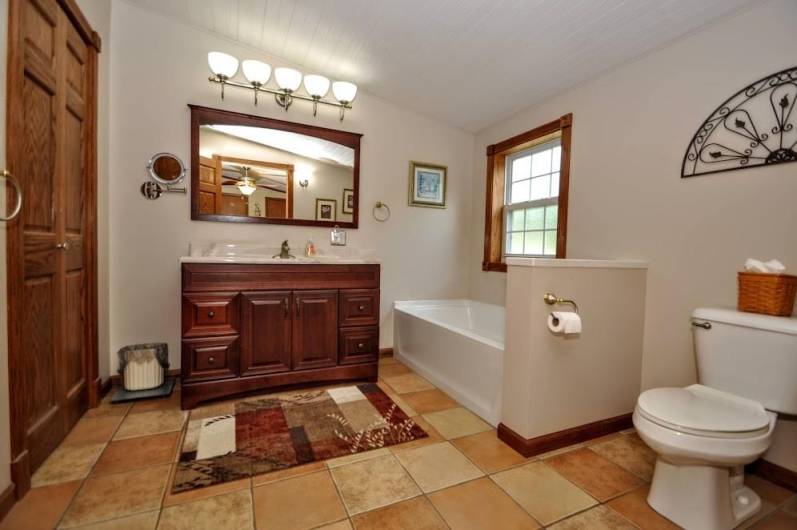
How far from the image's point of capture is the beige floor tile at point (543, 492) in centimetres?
134

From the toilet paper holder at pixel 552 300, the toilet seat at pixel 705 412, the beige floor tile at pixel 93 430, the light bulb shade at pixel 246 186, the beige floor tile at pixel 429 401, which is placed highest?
the light bulb shade at pixel 246 186

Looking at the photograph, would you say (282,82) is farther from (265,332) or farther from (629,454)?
(629,454)

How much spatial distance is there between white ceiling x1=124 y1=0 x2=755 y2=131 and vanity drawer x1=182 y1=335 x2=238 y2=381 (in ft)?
6.65

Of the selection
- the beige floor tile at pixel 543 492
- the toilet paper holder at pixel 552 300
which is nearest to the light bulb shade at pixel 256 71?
the toilet paper holder at pixel 552 300

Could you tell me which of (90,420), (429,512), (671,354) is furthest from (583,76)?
(90,420)

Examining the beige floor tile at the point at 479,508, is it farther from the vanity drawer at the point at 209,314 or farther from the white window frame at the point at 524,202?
the white window frame at the point at 524,202

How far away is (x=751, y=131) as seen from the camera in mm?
1600

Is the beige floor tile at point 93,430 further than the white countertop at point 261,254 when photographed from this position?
No

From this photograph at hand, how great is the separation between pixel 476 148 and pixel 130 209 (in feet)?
9.25

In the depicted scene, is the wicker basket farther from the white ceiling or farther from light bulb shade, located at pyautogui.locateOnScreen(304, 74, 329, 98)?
light bulb shade, located at pyautogui.locateOnScreen(304, 74, 329, 98)

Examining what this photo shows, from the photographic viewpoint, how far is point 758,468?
62.9 inches

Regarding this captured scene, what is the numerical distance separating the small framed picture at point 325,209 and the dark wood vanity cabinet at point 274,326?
62 cm

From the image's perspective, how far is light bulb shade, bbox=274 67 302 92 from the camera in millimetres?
2473

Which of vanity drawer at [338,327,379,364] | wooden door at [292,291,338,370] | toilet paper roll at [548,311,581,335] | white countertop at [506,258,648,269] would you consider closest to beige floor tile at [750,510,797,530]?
toilet paper roll at [548,311,581,335]
